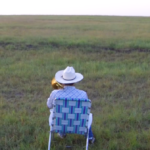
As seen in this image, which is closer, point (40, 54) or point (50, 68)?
point (50, 68)

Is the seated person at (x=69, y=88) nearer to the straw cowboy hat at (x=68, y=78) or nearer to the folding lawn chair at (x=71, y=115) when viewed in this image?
the straw cowboy hat at (x=68, y=78)

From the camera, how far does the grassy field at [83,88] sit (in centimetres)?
464

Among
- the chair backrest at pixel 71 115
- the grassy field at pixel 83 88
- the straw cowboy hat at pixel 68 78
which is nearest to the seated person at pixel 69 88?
the straw cowboy hat at pixel 68 78

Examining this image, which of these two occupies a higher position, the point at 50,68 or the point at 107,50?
the point at 107,50

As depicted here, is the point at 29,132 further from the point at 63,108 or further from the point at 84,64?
the point at 84,64

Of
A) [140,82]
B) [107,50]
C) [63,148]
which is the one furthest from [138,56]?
[63,148]

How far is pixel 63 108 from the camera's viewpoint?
12.6ft

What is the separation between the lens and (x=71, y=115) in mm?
3893

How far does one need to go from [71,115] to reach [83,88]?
3.69 metres

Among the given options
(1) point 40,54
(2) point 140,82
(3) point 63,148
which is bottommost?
(3) point 63,148

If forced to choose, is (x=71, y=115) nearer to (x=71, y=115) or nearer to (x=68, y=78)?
(x=71, y=115)

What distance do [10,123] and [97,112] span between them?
64.8 inches

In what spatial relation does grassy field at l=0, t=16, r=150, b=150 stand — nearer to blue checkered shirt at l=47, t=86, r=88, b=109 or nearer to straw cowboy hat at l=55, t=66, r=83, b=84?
blue checkered shirt at l=47, t=86, r=88, b=109

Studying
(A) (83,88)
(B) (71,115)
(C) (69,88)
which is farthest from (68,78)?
(A) (83,88)
